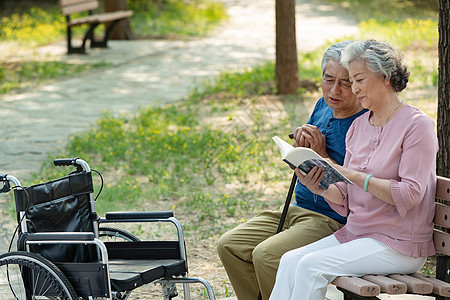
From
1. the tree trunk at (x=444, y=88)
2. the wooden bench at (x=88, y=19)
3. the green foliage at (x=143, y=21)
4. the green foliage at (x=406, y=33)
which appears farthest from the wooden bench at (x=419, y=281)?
the green foliage at (x=143, y=21)

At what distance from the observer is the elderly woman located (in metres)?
2.88

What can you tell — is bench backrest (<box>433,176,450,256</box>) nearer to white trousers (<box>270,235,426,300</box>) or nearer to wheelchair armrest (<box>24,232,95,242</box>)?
white trousers (<box>270,235,426,300</box>)

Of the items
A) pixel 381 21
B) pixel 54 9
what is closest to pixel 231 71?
pixel 381 21

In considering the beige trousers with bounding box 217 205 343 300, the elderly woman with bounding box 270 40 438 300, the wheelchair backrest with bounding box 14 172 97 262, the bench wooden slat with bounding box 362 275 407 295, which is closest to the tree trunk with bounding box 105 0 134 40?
the wheelchair backrest with bounding box 14 172 97 262

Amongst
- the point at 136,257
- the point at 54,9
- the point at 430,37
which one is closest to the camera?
the point at 136,257

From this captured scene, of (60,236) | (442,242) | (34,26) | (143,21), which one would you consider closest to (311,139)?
(442,242)

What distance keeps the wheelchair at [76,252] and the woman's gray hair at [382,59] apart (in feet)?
4.07

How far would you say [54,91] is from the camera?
1041 centimetres

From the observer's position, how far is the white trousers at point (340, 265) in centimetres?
291

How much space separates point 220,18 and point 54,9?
5.44 m

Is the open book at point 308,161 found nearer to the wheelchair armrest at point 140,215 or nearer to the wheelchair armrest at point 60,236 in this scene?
the wheelchair armrest at point 140,215

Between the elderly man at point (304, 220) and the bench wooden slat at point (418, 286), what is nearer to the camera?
the bench wooden slat at point (418, 286)

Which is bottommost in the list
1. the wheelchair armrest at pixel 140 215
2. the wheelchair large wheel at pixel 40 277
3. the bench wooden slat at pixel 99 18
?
the wheelchair large wheel at pixel 40 277

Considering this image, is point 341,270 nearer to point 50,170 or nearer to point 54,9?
point 50,170
